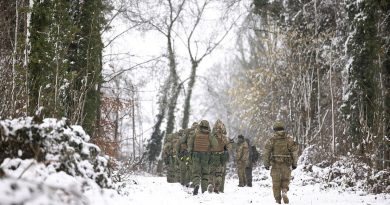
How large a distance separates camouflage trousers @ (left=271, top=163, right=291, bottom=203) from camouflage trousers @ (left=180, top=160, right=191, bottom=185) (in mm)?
5517

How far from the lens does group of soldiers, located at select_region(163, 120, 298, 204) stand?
1019 centimetres

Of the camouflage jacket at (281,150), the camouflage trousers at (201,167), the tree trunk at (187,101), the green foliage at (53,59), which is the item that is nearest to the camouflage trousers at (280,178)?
the camouflage jacket at (281,150)

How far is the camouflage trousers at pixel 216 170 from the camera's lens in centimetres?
1264

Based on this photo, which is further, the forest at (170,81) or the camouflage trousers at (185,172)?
the camouflage trousers at (185,172)

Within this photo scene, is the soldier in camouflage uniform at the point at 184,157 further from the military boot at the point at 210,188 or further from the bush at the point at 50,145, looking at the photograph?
the bush at the point at 50,145

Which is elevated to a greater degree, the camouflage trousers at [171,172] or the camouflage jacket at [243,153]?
the camouflage jacket at [243,153]

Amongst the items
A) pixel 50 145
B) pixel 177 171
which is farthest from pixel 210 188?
pixel 50 145

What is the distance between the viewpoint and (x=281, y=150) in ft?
33.7

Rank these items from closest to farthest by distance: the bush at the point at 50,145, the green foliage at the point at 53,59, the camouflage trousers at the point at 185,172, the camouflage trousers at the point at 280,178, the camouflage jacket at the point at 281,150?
the bush at the point at 50,145, the green foliage at the point at 53,59, the camouflage trousers at the point at 280,178, the camouflage jacket at the point at 281,150, the camouflage trousers at the point at 185,172

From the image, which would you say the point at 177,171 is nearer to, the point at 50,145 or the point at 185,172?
the point at 185,172

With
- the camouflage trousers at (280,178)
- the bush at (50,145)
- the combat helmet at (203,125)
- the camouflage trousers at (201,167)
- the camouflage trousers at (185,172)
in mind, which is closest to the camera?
the bush at (50,145)

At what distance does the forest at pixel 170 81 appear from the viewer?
666 centimetres

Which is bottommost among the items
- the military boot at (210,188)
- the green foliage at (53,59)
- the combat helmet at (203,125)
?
the military boot at (210,188)

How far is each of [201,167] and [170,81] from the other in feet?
63.5
